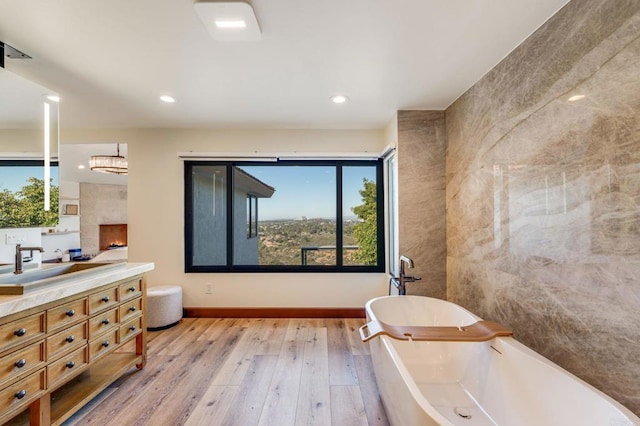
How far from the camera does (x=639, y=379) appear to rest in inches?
46.6

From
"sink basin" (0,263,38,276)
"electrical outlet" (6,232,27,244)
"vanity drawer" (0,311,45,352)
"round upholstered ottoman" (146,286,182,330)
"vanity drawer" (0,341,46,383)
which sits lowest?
"round upholstered ottoman" (146,286,182,330)

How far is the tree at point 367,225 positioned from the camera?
12.2 feet

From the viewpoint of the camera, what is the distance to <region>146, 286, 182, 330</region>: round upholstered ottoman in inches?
128

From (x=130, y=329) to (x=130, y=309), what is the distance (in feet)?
0.52

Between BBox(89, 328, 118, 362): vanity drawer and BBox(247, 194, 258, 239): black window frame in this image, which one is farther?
BBox(247, 194, 258, 239): black window frame

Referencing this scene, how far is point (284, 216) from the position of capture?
12.7 feet

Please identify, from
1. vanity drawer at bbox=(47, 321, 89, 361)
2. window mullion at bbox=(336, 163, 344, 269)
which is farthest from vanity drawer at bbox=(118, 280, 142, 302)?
window mullion at bbox=(336, 163, 344, 269)

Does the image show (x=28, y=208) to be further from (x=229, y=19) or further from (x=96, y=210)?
(x=96, y=210)

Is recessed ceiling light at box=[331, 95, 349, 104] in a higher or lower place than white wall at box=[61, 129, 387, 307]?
higher

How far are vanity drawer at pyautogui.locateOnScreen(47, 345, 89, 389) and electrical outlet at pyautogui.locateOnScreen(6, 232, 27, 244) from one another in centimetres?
96

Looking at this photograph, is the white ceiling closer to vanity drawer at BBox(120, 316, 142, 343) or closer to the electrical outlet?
the electrical outlet

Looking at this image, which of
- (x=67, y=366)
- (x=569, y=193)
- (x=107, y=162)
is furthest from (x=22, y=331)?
(x=107, y=162)

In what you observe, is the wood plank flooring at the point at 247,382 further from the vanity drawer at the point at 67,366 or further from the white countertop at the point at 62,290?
the white countertop at the point at 62,290

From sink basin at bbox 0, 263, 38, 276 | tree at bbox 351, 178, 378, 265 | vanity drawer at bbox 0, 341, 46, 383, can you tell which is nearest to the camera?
vanity drawer at bbox 0, 341, 46, 383
